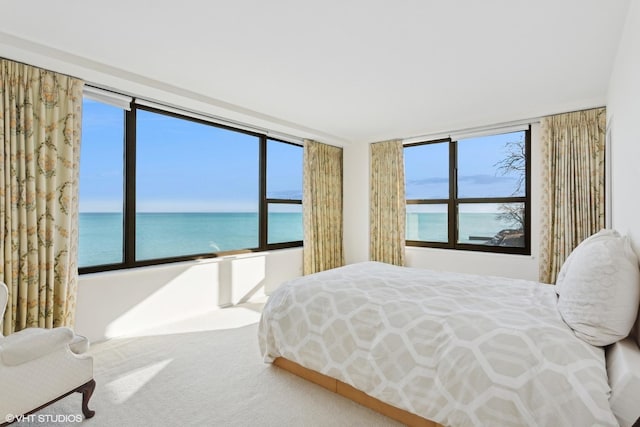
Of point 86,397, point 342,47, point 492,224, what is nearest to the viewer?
point 86,397

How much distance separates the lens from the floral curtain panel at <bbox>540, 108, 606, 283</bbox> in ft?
10.9

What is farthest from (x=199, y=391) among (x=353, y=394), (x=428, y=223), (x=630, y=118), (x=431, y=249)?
(x=428, y=223)

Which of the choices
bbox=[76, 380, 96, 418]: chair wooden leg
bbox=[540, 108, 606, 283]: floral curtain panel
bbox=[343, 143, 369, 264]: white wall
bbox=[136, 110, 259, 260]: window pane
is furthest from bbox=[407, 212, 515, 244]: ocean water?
bbox=[76, 380, 96, 418]: chair wooden leg

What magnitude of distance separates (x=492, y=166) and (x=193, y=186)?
323 inches

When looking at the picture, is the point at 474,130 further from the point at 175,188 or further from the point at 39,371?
the point at 175,188

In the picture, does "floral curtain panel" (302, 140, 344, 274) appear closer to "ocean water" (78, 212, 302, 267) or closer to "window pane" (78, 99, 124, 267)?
"window pane" (78, 99, 124, 267)

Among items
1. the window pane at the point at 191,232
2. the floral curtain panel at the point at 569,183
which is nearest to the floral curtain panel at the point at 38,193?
the floral curtain panel at the point at 569,183

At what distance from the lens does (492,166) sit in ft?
14.4

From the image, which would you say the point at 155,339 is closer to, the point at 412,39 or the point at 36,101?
the point at 36,101

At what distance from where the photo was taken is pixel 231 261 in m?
3.98

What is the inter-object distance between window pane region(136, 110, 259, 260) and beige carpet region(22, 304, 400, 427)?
15.0ft

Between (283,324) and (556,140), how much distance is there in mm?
3720

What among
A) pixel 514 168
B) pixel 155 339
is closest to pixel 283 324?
pixel 155 339

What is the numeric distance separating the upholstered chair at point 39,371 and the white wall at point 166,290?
109 centimetres
